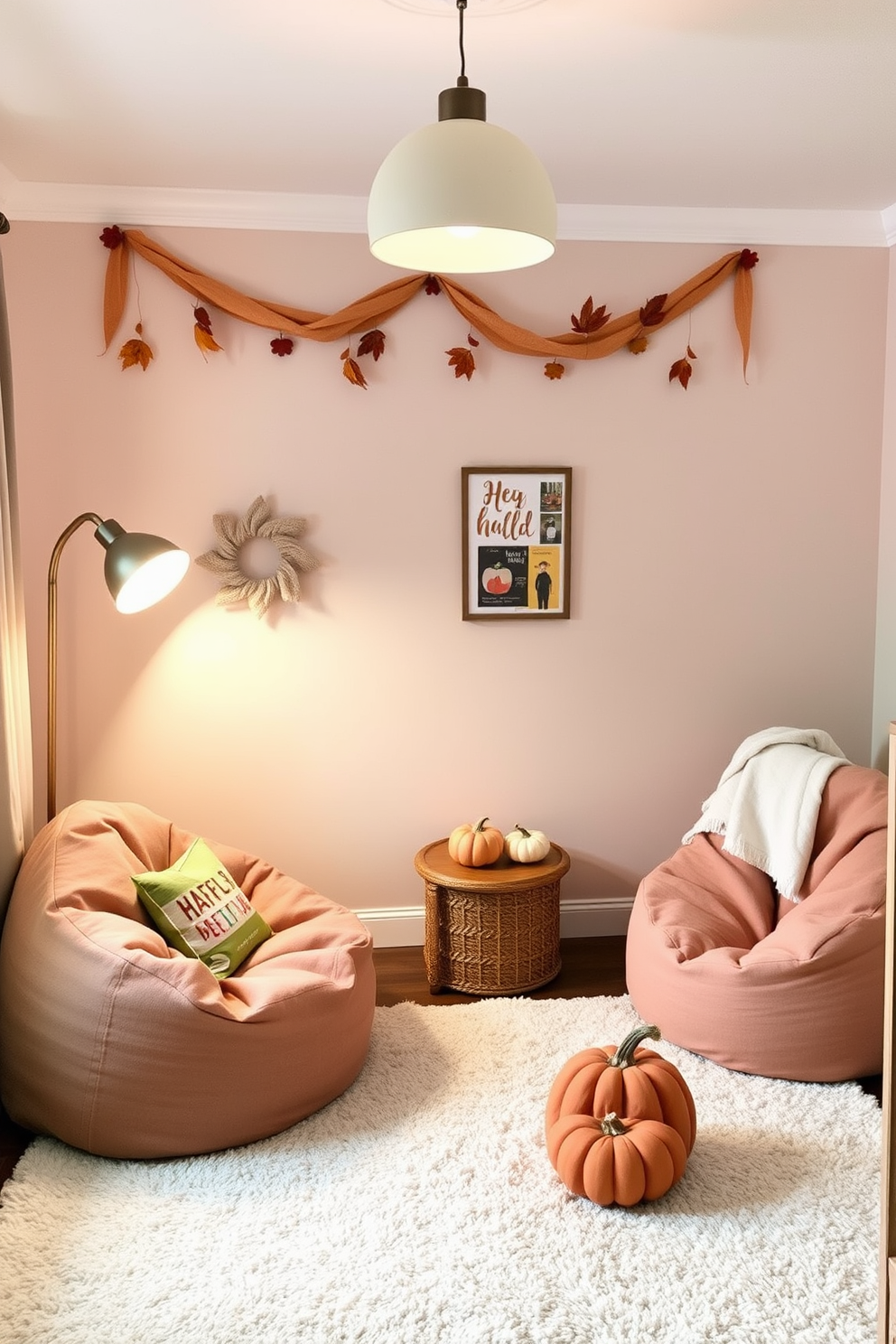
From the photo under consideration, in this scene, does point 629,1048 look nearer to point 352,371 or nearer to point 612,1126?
point 612,1126

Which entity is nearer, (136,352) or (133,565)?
(133,565)

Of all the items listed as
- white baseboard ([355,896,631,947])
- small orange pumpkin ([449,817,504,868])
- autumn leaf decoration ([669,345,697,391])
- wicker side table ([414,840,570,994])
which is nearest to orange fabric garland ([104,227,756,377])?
autumn leaf decoration ([669,345,697,391])

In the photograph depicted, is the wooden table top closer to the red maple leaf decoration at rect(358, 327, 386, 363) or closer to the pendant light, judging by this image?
the red maple leaf decoration at rect(358, 327, 386, 363)

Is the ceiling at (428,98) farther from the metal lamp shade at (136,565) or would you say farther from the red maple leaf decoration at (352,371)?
the metal lamp shade at (136,565)

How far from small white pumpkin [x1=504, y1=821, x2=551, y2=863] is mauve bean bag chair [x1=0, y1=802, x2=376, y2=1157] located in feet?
2.67

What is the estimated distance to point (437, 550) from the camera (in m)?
3.79

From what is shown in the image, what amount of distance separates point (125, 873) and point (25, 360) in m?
1.76

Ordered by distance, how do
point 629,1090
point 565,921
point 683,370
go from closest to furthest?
1. point 629,1090
2. point 683,370
3. point 565,921

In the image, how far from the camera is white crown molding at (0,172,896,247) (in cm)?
350

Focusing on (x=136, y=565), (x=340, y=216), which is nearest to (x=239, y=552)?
(x=136, y=565)

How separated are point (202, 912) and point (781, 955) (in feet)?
5.13

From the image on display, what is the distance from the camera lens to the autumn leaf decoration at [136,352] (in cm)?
355

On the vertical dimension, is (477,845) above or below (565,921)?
above

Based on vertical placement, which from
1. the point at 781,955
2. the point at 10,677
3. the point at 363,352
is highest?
the point at 363,352
